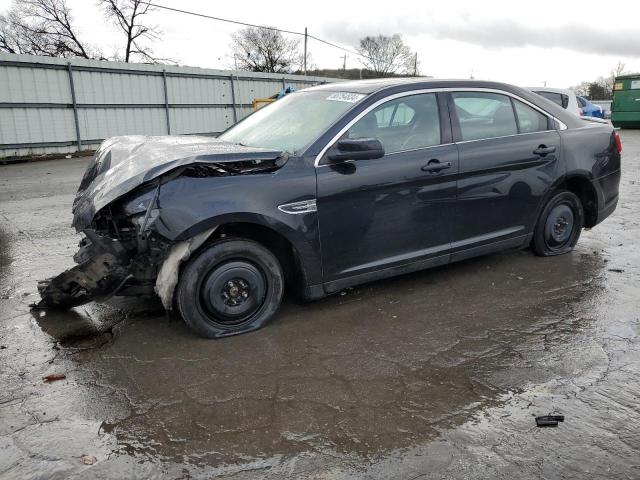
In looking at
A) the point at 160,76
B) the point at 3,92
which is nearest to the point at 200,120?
the point at 160,76

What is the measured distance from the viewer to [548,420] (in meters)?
2.58

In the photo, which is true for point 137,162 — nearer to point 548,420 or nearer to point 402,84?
point 402,84

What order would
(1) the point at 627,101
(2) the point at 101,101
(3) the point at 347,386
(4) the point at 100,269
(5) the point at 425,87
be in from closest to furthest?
1. (3) the point at 347,386
2. (4) the point at 100,269
3. (5) the point at 425,87
4. (2) the point at 101,101
5. (1) the point at 627,101

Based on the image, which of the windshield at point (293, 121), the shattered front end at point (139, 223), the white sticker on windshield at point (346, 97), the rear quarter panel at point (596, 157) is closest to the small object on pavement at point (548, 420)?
the shattered front end at point (139, 223)

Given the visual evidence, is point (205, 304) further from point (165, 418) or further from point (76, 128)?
point (76, 128)

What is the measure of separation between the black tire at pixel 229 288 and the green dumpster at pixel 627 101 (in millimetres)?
24242

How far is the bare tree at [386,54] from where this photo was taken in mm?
56719

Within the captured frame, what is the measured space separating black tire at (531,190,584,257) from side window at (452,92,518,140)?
3.07 feet

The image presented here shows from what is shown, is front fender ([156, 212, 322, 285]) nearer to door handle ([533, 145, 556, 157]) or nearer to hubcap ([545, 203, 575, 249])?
door handle ([533, 145, 556, 157])

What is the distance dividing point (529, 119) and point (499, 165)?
0.68 meters

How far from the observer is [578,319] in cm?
A: 378

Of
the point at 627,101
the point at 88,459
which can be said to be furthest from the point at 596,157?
the point at 627,101

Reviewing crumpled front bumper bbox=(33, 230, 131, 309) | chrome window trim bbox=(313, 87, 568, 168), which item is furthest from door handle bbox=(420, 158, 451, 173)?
crumpled front bumper bbox=(33, 230, 131, 309)

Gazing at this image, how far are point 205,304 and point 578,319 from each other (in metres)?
2.73
